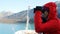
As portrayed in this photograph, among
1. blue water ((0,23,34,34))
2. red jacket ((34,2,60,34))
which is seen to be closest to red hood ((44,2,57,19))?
red jacket ((34,2,60,34))

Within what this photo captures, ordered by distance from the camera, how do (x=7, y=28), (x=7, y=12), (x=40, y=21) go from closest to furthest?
1. (x=40, y=21)
2. (x=7, y=28)
3. (x=7, y=12)

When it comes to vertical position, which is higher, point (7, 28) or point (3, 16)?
point (3, 16)

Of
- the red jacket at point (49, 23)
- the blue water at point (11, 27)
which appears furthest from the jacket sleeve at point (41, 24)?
the blue water at point (11, 27)

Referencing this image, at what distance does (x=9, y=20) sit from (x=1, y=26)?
140 millimetres

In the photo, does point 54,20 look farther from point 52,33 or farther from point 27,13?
point 27,13

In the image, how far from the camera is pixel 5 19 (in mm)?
2221

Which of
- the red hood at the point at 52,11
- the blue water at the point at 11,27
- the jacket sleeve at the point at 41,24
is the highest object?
the red hood at the point at 52,11

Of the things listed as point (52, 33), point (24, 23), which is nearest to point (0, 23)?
point (24, 23)

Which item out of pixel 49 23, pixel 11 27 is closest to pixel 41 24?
pixel 49 23

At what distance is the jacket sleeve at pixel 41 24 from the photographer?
67 centimetres

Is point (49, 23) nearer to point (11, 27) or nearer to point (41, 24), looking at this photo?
point (41, 24)

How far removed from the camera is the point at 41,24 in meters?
0.68

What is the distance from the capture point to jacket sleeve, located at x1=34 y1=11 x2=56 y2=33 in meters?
0.67

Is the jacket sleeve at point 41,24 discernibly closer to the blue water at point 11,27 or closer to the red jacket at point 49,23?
the red jacket at point 49,23
